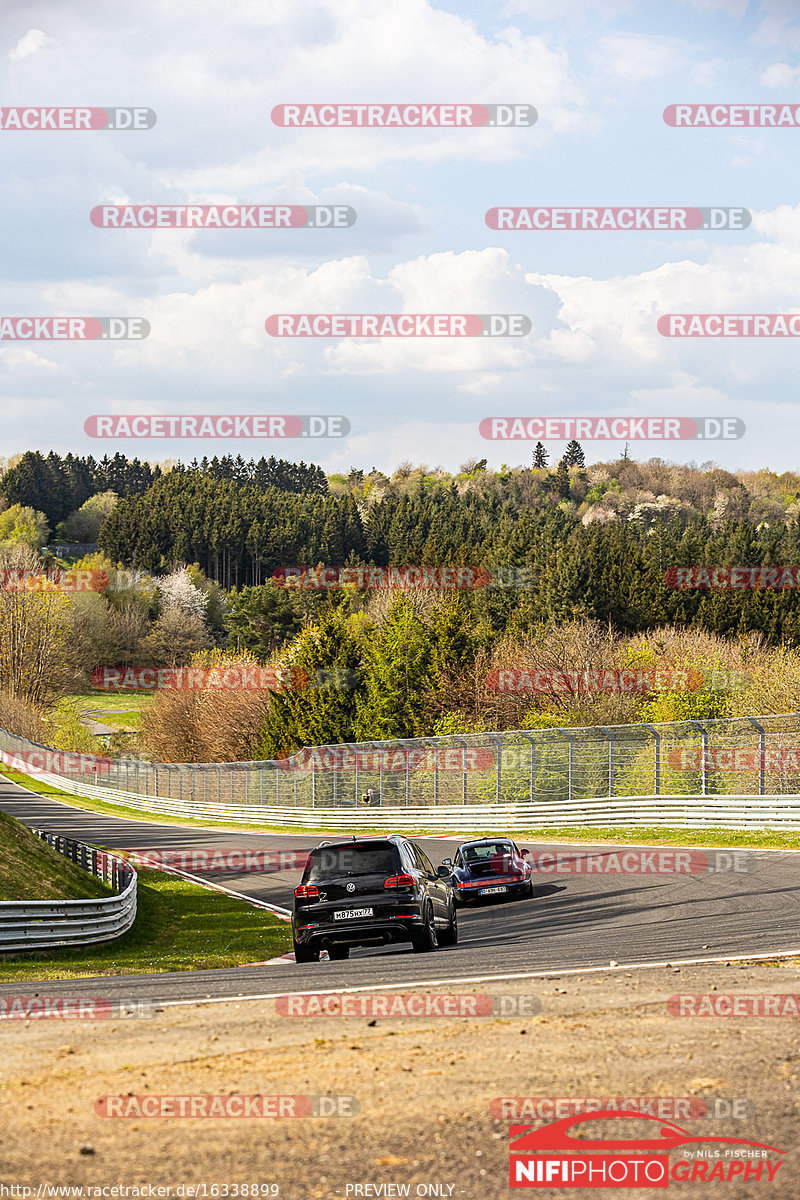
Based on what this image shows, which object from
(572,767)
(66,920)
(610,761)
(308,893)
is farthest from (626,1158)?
(572,767)

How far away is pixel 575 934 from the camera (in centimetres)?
1458

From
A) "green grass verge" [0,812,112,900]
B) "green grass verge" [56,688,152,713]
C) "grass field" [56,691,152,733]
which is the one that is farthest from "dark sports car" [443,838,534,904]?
"green grass verge" [56,688,152,713]

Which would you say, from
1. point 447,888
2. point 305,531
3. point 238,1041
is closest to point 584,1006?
point 238,1041

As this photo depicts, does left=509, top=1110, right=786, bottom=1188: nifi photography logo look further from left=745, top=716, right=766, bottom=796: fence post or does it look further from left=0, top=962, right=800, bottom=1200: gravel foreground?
left=745, top=716, right=766, bottom=796: fence post

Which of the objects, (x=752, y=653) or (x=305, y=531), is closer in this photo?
(x=752, y=653)

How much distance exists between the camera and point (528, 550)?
104 metres

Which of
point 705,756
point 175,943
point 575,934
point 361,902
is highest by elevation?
point 705,756

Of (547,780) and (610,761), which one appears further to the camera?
(547,780)

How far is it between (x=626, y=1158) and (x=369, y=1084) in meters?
1.67

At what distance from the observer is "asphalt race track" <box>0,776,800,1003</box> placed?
11141mm

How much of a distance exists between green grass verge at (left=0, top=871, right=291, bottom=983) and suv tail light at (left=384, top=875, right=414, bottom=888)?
2222mm

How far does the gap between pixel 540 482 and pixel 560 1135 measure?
194959mm

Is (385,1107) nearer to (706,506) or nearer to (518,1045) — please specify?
(518,1045)

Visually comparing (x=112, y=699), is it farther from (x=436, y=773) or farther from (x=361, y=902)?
(x=361, y=902)
